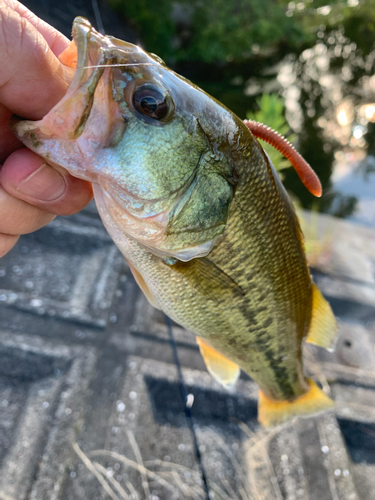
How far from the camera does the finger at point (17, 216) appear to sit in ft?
3.17

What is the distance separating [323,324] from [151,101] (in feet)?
3.80

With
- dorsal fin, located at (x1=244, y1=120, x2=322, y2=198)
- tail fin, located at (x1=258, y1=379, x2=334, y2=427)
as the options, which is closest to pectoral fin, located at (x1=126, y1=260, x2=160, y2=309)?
dorsal fin, located at (x1=244, y1=120, x2=322, y2=198)

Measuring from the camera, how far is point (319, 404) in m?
1.53

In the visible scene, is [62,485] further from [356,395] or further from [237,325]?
[356,395]

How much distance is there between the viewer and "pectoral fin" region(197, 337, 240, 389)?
151 cm

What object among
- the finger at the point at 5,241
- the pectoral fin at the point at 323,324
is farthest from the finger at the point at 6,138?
the pectoral fin at the point at 323,324

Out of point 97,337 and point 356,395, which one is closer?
point 97,337

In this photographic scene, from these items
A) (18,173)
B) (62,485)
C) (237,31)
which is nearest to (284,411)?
(62,485)

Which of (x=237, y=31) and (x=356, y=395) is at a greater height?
(x=237, y=31)

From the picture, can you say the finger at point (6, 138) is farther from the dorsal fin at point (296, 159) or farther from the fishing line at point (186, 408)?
the fishing line at point (186, 408)

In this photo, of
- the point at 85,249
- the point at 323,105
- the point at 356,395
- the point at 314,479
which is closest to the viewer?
the point at 314,479

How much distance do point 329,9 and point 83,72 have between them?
A: 11.6 m

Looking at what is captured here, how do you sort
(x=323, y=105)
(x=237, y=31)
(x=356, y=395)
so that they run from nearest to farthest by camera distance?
(x=356, y=395) < (x=237, y=31) < (x=323, y=105)

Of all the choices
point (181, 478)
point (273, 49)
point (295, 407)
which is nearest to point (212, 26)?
point (273, 49)
